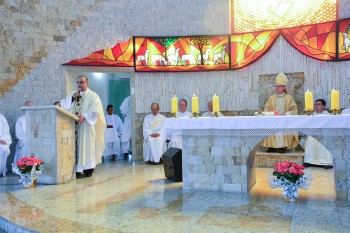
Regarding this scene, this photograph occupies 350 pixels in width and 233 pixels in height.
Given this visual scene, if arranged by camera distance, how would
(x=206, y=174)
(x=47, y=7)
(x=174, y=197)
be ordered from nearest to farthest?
(x=174, y=197)
(x=206, y=174)
(x=47, y=7)

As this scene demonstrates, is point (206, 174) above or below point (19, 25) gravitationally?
below

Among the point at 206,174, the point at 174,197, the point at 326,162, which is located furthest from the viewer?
the point at 326,162

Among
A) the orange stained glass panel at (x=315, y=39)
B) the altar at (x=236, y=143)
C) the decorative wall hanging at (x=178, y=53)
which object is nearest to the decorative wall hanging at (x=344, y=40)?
the orange stained glass panel at (x=315, y=39)

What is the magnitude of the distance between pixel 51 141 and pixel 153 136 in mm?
3158

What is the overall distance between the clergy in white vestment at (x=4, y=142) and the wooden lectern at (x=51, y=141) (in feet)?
4.74

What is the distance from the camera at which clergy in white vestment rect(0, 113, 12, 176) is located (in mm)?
7168

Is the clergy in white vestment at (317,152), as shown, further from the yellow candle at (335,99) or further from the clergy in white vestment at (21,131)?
the clergy in white vestment at (21,131)

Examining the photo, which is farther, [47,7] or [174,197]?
[47,7]

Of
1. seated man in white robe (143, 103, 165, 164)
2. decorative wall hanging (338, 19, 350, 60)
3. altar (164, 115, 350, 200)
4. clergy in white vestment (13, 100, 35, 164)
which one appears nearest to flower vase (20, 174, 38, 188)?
clergy in white vestment (13, 100, 35, 164)

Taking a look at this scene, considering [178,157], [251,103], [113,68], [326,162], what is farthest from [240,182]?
[113,68]

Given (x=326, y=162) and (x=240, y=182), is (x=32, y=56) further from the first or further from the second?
(x=326, y=162)

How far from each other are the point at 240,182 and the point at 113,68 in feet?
16.6

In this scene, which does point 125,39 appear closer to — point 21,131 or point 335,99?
point 21,131

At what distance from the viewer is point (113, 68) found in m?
8.90
